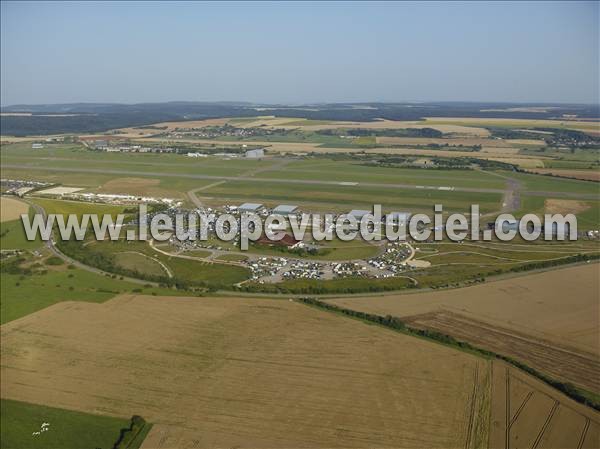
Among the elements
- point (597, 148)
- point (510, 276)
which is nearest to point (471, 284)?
point (510, 276)

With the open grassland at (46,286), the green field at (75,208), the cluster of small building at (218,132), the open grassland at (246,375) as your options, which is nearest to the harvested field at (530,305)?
the open grassland at (246,375)

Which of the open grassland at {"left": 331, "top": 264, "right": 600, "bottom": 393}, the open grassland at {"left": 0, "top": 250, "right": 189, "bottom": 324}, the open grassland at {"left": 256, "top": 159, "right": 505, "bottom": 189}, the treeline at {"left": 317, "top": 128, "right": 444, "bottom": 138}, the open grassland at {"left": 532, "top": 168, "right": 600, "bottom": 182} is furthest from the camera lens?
the treeline at {"left": 317, "top": 128, "right": 444, "bottom": 138}

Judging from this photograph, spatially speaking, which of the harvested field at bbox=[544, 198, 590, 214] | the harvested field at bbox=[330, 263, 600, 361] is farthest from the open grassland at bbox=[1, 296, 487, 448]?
the harvested field at bbox=[544, 198, 590, 214]

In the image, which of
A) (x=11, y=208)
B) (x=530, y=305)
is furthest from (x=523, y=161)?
(x=11, y=208)

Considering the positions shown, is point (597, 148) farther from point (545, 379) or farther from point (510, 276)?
point (545, 379)

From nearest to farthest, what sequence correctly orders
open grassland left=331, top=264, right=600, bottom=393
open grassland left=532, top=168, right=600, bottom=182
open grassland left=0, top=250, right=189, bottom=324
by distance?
1. open grassland left=331, top=264, right=600, bottom=393
2. open grassland left=0, top=250, right=189, bottom=324
3. open grassland left=532, top=168, right=600, bottom=182

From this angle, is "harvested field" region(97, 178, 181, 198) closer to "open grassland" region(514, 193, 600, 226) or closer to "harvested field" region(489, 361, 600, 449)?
"open grassland" region(514, 193, 600, 226)

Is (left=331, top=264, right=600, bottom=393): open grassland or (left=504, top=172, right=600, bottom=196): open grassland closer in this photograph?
(left=331, top=264, right=600, bottom=393): open grassland
